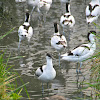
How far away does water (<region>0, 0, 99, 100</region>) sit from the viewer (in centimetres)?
725

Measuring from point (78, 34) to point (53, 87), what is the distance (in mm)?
4672

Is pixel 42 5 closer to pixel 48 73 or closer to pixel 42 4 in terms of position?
pixel 42 4

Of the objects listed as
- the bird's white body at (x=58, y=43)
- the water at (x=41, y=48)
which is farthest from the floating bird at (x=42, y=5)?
the bird's white body at (x=58, y=43)

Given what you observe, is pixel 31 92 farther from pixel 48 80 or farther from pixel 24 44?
pixel 24 44

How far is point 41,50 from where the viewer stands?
10.1 meters

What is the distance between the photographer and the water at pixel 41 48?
725 cm

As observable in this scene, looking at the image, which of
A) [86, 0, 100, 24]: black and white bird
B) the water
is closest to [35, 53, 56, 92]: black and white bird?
the water

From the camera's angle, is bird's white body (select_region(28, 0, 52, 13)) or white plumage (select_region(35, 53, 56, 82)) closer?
white plumage (select_region(35, 53, 56, 82))

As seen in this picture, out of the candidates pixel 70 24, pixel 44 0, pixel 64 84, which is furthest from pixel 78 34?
pixel 64 84

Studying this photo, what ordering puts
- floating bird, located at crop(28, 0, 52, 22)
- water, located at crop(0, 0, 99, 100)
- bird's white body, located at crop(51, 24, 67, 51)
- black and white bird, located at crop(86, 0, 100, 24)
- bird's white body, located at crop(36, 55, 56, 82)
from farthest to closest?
floating bird, located at crop(28, 0, 52, 22) → black and white bird, located at crop(86, 0, 100, 24) → bird's white body, located at crop(51, 24, 67, 51) → water, located at crop(0, 0, 99, 100) → bird's white body, located at crop(36, 55, 56, 82)

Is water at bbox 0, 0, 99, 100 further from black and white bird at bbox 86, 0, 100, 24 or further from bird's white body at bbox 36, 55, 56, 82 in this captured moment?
black and white bird at bbox 86, 0, 100, 24

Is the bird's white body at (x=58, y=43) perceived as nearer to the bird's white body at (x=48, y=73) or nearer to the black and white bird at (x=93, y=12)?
the bird's white body at (x=48, y=73)

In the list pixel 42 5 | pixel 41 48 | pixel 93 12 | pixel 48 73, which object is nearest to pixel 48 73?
pixel 48 73

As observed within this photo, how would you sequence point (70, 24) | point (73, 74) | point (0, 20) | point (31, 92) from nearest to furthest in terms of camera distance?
point (31, 92) < point (73, 74) < point (70, 24) < point (0, 20)
